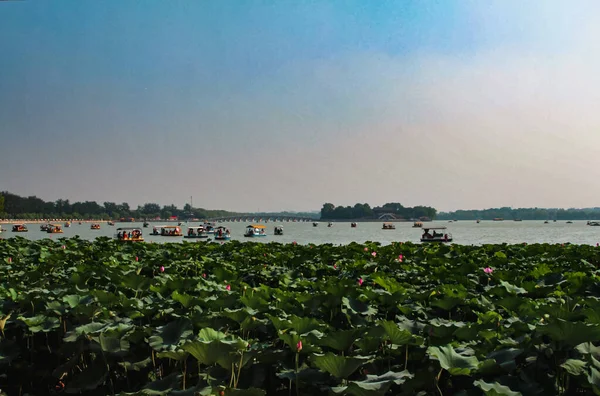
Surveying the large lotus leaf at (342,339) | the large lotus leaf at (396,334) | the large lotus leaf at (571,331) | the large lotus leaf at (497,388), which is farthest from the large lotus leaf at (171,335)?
the large lotus leaf at (571,331)

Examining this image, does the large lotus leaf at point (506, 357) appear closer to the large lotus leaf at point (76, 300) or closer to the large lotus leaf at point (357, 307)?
the large lotus leaf at point (357, 307)

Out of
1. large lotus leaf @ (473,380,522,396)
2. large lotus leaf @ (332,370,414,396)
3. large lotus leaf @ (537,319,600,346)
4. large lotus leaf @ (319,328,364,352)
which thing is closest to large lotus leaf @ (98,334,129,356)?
large lotus leaf @ (319,328,364,352)

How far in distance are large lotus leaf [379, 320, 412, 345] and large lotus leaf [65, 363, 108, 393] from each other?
2493 millimetres

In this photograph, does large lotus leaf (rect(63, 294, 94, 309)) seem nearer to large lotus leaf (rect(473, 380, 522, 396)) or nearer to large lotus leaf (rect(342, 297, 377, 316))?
large lotus leaf (rect(342, 297, 377, 316))

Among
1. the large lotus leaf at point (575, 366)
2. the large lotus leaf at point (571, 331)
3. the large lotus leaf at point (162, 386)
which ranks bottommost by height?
the large lotus leaf at point (162, 386)

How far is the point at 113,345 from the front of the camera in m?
4.34

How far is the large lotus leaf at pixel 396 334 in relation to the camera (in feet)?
12.5

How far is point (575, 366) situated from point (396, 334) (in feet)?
3.91

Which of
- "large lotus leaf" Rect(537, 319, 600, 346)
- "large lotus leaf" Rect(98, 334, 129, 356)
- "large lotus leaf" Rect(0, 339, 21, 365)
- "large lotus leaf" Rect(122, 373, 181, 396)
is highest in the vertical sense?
"large lotus leaf" Rect(537, 319, 600, 346)

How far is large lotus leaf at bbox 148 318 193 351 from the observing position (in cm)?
423

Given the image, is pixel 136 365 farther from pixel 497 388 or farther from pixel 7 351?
pixel 497 388

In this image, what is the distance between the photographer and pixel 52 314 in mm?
5590

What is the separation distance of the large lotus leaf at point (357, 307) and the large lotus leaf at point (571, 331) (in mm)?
1823

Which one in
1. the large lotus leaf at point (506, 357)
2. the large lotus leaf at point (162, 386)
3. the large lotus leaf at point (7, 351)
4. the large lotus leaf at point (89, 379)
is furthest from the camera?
the large lotus leaf at point (7, 351)
